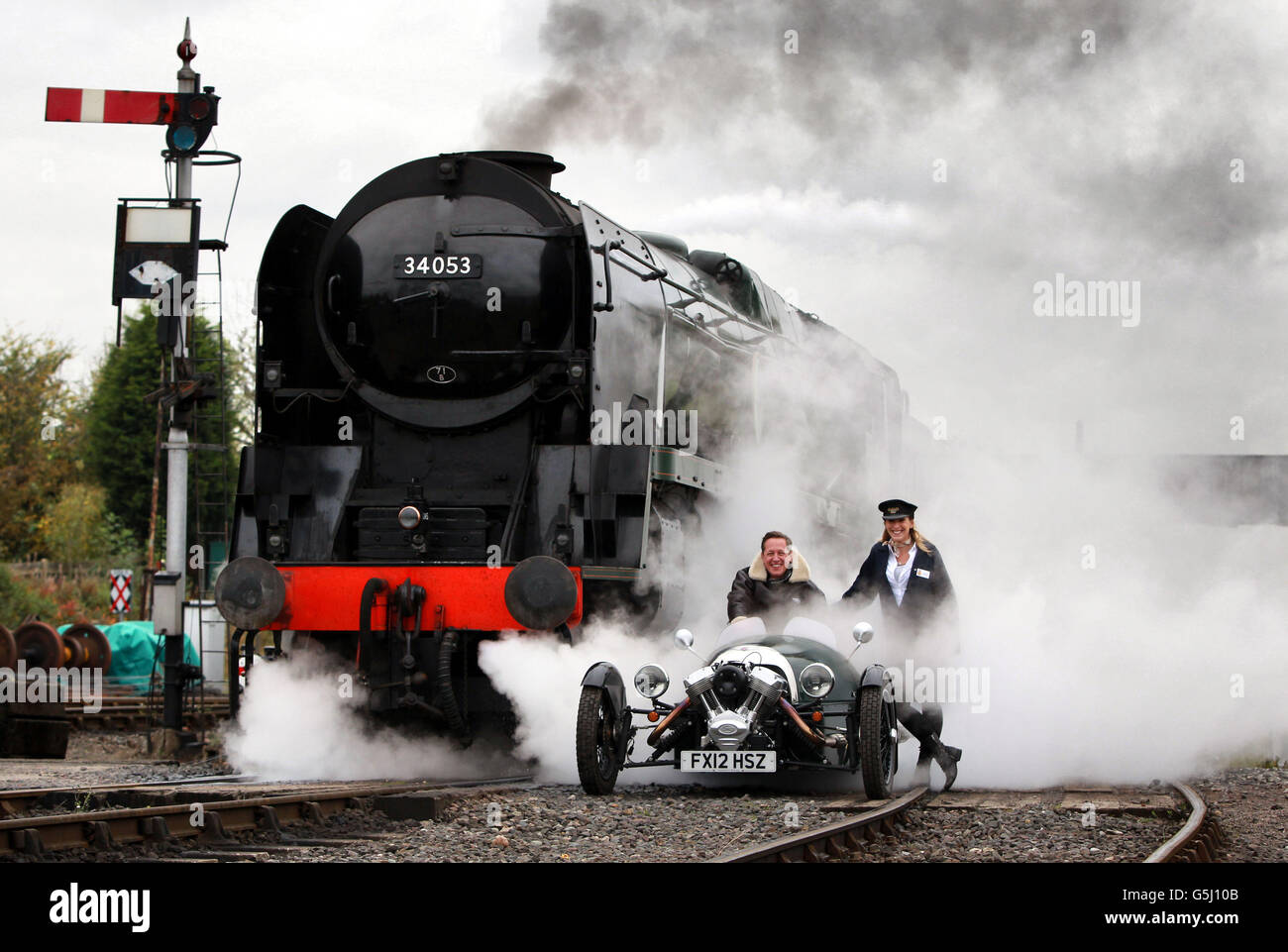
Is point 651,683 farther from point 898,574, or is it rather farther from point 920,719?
point 898,574

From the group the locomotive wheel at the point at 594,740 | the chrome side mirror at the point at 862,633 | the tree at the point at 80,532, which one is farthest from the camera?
the tree at the point at 80,532

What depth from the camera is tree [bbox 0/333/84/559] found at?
45.1m

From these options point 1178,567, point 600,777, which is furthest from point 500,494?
point 1178,567

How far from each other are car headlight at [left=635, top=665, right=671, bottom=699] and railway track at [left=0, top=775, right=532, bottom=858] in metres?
1.07

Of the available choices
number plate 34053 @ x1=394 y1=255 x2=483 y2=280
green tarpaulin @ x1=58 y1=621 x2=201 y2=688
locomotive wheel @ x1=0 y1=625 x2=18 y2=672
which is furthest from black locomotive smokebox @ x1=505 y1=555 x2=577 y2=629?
green tarpaulin @ x1=58 y1=621 x2=201 y2=688

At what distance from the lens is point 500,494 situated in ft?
34.3

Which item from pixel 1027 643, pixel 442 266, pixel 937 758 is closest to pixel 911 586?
pixel 937 758

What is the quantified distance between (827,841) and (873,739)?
5.89ft

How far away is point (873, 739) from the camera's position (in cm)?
816

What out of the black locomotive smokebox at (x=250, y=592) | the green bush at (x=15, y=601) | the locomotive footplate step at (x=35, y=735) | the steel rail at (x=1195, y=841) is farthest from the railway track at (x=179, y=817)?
the green bush at (x=15, y=601)

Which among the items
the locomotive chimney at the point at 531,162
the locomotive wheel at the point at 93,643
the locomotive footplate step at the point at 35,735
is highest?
the locomotive chimney at the point at 531,162

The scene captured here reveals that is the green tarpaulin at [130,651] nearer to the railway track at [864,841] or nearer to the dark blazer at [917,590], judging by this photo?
the dark blazer at [917,590]

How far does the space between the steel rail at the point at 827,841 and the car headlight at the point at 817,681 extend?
79 centimetres

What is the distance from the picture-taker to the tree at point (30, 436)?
4509 cm
